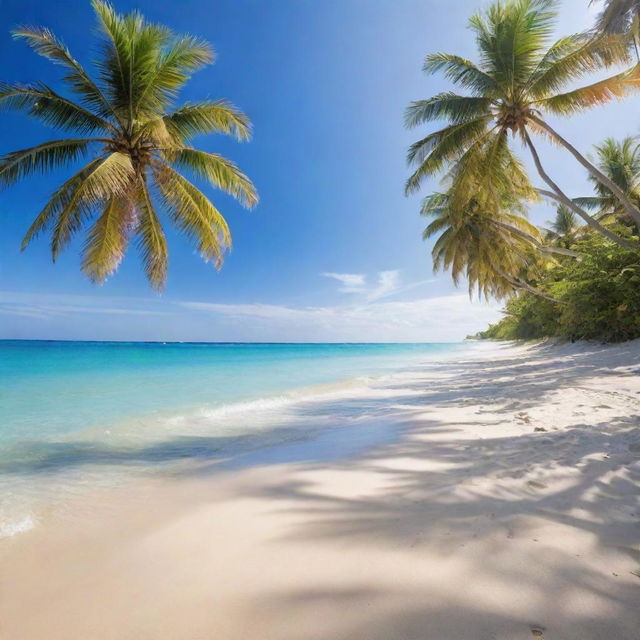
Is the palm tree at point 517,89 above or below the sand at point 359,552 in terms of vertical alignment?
above

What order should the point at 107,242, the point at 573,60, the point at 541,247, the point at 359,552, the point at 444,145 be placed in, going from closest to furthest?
1. the point at 359,552
2. the point at 107,242
3. the point at 573,60
4. the point at 444,145
5. the point at 541,247

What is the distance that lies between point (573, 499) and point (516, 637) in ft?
4.99

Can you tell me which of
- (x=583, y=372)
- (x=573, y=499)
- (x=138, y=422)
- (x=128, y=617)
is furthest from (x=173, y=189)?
(x=583, y=372)

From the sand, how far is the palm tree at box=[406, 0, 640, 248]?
9.34 meters

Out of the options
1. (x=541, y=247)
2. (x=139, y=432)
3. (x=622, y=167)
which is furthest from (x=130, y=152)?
(x=622, y=167)

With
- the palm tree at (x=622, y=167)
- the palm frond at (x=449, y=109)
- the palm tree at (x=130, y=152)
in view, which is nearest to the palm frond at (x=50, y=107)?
the palm tree at (x=130, y=152)

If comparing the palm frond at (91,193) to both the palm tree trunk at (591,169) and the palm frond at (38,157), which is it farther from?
the palm tree trunk at (591,169)

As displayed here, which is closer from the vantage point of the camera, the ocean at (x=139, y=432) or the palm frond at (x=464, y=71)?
the ocean at (x=139, y=432)

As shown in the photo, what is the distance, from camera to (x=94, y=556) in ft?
7.34

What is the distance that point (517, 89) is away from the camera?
1002 cm

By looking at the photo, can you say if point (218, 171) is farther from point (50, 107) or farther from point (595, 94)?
point (595, 94)

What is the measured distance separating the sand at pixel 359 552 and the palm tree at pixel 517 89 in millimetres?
9337

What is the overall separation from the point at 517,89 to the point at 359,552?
1284cm

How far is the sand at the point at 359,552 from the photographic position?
4.72 ft
